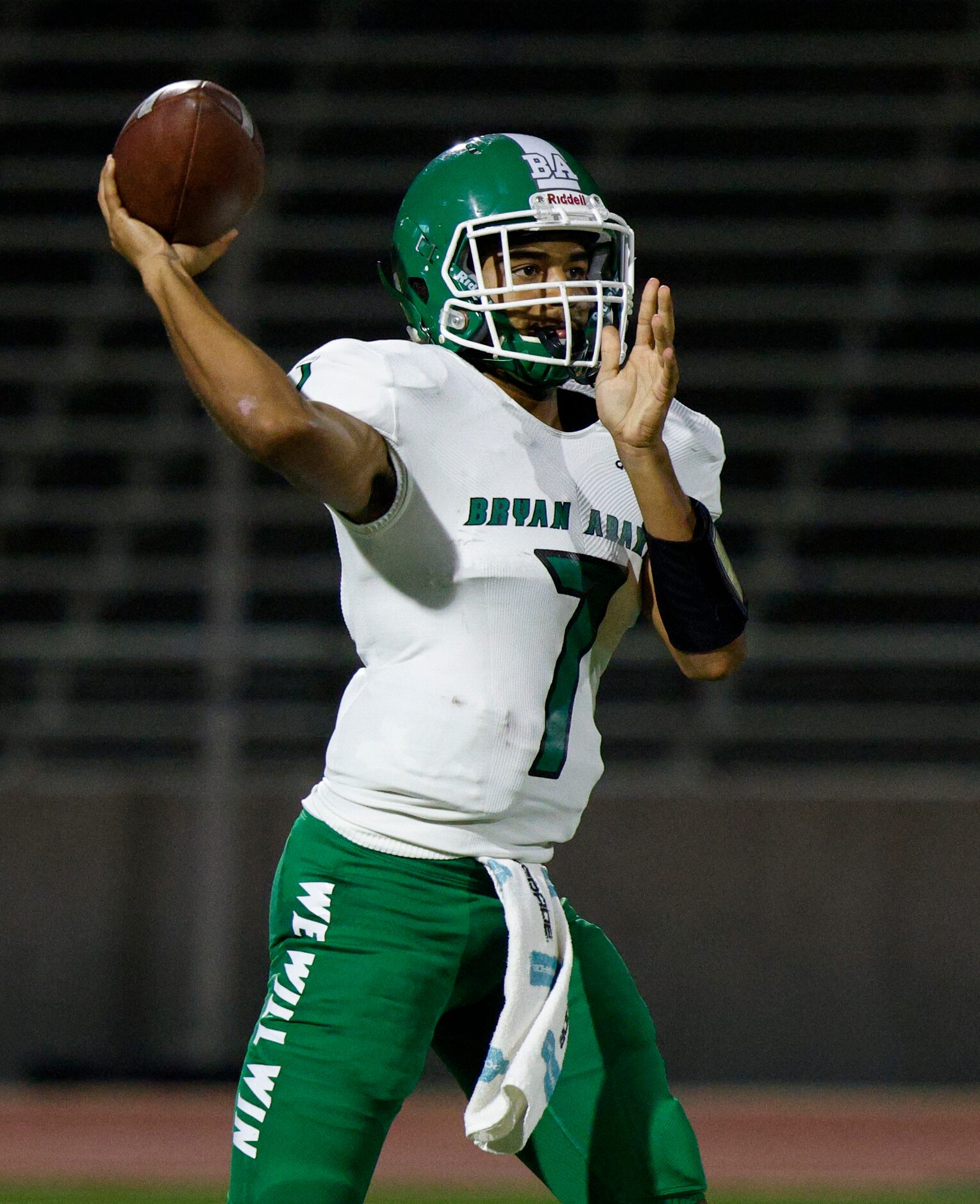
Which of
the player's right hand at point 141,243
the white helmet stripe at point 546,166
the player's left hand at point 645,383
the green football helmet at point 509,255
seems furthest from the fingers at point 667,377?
the player's right hand at point 141,243

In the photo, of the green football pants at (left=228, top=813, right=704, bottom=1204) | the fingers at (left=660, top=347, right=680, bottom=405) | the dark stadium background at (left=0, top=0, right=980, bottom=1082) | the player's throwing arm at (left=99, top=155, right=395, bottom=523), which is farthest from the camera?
the dark stadium background at (left=0, top=0, right=980, bottom=1082)

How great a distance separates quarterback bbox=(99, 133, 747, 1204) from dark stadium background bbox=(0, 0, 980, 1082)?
364 centimetres

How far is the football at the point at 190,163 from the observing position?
7.23 ft

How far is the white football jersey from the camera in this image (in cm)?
221

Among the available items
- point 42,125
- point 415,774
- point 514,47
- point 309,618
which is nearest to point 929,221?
point 514,47

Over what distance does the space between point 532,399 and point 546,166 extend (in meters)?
0.31

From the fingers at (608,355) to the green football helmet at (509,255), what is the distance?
0.05ft

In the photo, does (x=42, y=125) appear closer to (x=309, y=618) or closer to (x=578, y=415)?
(x=309, y=618)

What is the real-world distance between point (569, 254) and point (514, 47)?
534cm

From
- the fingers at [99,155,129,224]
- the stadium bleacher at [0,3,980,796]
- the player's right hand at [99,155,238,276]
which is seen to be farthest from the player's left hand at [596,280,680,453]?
the stadium bleacher at [0,3,980,796]

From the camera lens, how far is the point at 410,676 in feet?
7.36

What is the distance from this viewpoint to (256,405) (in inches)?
77.0

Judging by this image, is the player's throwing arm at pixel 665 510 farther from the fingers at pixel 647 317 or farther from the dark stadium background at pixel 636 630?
the dark stadium background at pixel 636 630

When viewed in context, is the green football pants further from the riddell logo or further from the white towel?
the riddell logo
